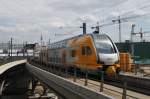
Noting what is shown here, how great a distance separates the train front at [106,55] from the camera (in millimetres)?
25672

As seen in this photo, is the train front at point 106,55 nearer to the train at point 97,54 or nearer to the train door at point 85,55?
the train at point 97,54

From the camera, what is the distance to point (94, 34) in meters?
27.3

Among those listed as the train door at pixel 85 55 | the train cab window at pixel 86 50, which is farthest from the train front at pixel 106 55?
the train door at pixel 85 55

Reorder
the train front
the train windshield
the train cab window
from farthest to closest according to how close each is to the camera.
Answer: the train cab window < the train windshield < the train front

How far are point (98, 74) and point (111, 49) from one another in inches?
86.1

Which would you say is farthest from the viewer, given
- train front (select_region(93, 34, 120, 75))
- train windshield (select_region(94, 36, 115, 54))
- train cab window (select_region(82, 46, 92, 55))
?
train cab window (select_region(82, 46, 92, 55))

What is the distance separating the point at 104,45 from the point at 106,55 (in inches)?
39.1

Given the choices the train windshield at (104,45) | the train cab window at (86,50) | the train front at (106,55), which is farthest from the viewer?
A: the train cab window at (86,50)

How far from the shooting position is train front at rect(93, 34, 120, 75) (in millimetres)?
25672

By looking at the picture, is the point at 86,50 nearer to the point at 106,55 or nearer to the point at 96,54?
the point at 96,54

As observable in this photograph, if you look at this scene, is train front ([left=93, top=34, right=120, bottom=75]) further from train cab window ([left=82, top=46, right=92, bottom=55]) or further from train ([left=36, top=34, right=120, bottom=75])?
train cab window ([left=82, top=46, right=92, bottom=55])

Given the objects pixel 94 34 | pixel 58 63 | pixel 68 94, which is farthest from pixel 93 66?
pixel 58 63

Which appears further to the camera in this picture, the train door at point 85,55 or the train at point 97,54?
the train door at point 85,55

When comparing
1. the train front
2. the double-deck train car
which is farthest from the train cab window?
the train front
